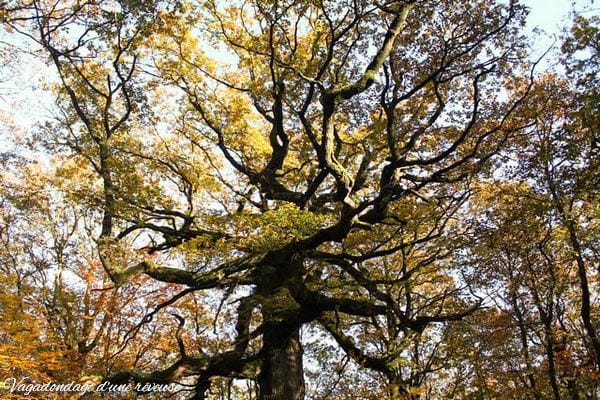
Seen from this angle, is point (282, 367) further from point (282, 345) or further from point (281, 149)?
point (281, 149)

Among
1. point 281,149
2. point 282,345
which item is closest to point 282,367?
point 282,345

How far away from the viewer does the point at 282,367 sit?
7.86m

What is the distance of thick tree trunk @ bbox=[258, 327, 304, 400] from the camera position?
7.56m

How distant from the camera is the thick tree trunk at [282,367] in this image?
24.8 feet

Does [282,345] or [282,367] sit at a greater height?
[282,345]

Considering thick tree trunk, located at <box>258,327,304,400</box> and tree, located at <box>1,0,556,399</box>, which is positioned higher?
tree, located at <box>1,0,556,399</box>

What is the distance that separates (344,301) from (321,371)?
8.76 meters

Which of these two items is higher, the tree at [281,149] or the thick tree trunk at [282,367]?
the tree at [281,149]

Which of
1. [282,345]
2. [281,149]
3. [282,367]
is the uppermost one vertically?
[281,149]

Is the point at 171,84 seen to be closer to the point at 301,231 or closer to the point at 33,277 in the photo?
the point at 301,231

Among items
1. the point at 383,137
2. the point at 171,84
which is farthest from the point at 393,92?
the point at 171,84

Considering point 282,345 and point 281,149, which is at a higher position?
point 281,149

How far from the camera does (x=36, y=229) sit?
1447 cm

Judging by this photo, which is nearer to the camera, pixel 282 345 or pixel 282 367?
pixel 282 367
